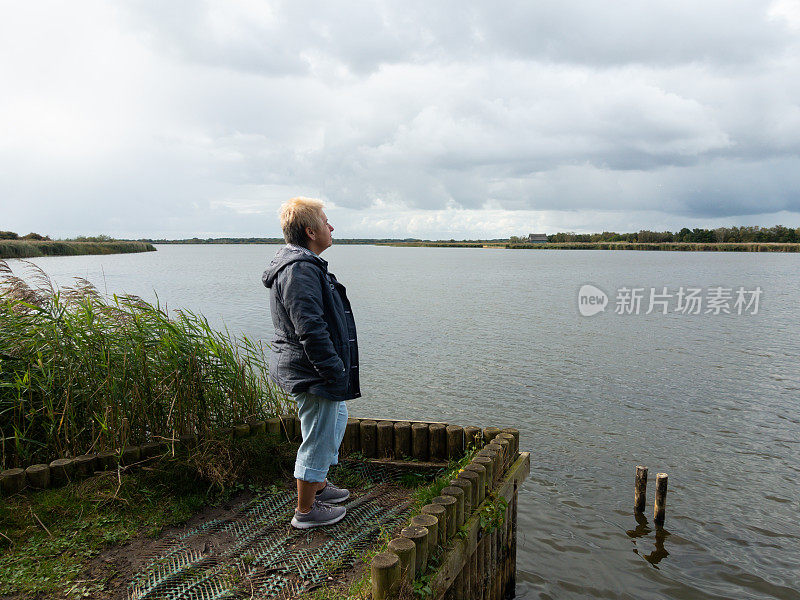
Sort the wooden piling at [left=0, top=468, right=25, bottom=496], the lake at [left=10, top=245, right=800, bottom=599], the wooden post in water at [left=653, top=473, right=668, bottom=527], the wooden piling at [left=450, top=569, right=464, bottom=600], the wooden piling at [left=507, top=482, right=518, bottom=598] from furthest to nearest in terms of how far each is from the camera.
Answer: the wooden post in water at [left=653, top=473, right=668, bottom=527], the lake at [left=10, top=245, right=800, bottom=599], the wooden piling at [left=507, top=482, right=518, bottom=598], the wooden piling at [left=0, top=468, right=25, bottom=496], the wooden piling at [left=450, top=569, right=464, bottom=600]

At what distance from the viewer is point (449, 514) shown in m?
3.67

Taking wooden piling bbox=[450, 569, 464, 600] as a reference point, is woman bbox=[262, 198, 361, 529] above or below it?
above

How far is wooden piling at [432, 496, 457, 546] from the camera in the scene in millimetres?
3648

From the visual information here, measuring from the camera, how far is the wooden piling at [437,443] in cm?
521

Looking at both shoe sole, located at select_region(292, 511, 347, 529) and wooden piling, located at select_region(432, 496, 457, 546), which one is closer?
wooden piling, located at select_region(432, 496, 457, 546)

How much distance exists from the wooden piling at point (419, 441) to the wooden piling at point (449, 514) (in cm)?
147

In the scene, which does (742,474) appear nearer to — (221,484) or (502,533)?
(502,533)

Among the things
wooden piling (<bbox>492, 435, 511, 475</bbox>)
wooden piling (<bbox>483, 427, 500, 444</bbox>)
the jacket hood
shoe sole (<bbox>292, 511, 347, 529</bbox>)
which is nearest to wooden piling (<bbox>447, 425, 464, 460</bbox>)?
wooden piling (<bbox>483, 427, 500, 444</bbox>)

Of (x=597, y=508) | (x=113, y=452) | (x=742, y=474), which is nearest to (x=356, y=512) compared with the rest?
(x=113, y=452)

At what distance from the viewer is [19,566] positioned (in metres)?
3.58

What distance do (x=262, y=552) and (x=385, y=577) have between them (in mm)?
1262

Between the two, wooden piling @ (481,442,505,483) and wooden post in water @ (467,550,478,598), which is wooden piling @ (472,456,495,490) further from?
wooden post in water @ (467,550,478,598)

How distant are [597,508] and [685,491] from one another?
138cm

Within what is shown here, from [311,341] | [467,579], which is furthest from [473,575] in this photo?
[311,341]
